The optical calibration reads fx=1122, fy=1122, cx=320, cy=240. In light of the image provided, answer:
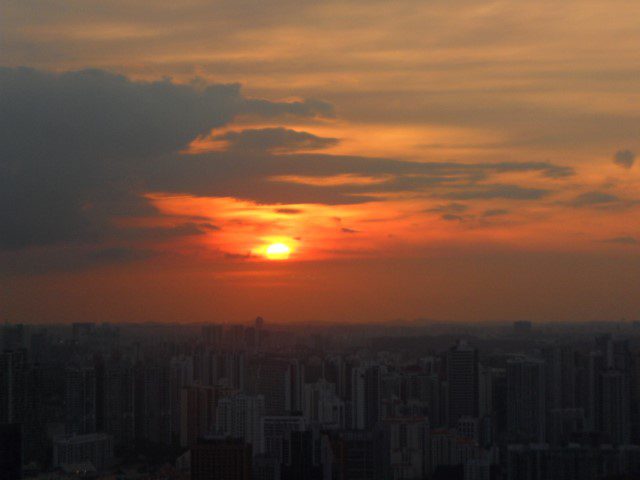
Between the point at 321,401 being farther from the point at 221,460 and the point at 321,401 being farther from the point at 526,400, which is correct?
the point at 526,400

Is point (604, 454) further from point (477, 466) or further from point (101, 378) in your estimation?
point (101, 378)

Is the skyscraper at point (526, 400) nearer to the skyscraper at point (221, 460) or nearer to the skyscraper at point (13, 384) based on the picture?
the skyscraper at point (221, 460)

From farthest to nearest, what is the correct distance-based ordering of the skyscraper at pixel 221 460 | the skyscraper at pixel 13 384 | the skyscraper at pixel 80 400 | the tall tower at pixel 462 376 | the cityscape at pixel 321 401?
1. the tall tower at pixel 462 376
2. the skyscraper at pixel 80 400
3. the skyscraper at pixel 13 384
4. the cityscape at pixel 321 401
5. the skyscraper at pixel 221 460

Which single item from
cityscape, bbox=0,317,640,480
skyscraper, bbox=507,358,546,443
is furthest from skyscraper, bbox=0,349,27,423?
skyscraper, bbox=507,358,546,443

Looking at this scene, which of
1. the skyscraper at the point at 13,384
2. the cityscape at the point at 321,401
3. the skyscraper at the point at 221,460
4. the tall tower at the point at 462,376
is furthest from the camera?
the tall tower at the point at 462,376

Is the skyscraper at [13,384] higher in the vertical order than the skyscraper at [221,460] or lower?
higher

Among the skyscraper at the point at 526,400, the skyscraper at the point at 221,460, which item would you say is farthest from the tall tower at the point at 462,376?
the skyscraper at the point at 221,460

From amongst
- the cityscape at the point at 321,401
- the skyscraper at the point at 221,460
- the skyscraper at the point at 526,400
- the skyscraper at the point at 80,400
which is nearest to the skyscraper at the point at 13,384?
the cityscape at the point at 321,401

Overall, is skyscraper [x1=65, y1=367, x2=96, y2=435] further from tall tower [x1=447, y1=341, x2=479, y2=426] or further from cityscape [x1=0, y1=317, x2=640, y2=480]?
tall tower [x1=447, y1=341, x2=479, y2=426]

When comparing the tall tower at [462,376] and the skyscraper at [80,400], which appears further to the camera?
the tall tower at [462,376]
